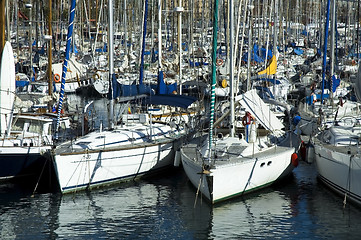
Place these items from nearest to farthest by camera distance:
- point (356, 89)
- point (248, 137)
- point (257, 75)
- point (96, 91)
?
point (356, 89) → point (248, 137) → point (257, 75) → point (96, 91)

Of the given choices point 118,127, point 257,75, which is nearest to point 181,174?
point 118,127

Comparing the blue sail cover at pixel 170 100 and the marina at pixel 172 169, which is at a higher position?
the blue sail cover at pixel 170 100

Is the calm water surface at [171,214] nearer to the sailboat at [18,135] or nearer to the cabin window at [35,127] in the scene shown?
the sailboat at [18,135]

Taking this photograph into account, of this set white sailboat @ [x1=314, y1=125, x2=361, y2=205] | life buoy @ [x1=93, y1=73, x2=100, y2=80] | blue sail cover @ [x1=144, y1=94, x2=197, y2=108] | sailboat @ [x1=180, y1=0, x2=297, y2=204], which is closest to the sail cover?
sailboat @ [x1=180, y1=0, x2=297, y2=204]

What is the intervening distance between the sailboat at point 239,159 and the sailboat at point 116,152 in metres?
1.62

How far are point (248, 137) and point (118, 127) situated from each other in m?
6.52

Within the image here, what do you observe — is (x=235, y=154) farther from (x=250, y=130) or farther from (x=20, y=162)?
(x=20, y=162)

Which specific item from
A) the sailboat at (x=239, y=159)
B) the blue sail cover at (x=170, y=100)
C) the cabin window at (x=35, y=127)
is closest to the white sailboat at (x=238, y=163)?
the sailboat at (x=239, y=159)

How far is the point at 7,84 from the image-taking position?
30.1 meters

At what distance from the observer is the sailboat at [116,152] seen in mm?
26625

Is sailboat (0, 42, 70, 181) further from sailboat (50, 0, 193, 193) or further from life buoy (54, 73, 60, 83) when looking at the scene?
life buoy (54, 73, 60, 83)

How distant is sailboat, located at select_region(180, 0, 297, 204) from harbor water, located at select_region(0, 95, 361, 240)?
0.69 meters

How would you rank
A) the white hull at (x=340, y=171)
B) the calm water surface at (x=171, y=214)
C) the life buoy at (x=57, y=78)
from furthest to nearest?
the life buoy at (x=57, y=78) → the white hull at (x=340, y=171) → the calm water surface at (x=171, y=214)

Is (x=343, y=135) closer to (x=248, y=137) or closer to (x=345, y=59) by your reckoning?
(x=248, y=137)
